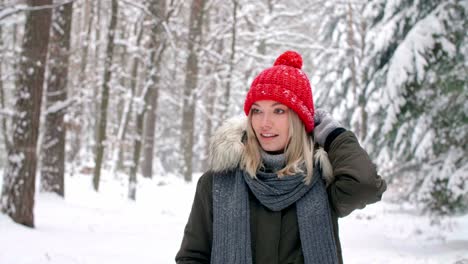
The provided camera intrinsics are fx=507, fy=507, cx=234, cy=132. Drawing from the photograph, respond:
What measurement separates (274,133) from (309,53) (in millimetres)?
27713

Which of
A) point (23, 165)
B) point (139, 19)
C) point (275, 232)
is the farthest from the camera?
point (139, 19)

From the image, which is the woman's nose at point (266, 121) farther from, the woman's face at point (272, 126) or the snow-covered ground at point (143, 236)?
the snow-covered ground at point (143, 236)

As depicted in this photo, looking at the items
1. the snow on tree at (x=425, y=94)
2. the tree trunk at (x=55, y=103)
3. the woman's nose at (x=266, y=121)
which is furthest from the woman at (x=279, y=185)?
the tree trunk at (x=55, y=103)

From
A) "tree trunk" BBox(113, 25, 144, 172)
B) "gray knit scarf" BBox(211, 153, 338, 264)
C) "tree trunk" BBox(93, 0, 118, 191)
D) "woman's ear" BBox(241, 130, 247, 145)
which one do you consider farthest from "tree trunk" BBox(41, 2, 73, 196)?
"gray knit scarf" BBox(211, 153, 338, 264)

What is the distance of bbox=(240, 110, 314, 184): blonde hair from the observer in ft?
9.16

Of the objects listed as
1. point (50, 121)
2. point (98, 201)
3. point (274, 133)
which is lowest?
point (98, 201)

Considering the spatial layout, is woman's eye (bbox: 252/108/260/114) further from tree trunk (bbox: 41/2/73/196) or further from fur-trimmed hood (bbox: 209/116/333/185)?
tree trunk (bbox: 41/2/73/196)

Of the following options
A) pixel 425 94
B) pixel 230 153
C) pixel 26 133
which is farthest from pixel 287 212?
pixel 425 94

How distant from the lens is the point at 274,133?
2.85 m

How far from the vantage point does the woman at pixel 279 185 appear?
8.82ft

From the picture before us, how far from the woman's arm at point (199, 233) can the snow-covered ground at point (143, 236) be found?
4079mm

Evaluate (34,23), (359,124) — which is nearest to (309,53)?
(359,124)

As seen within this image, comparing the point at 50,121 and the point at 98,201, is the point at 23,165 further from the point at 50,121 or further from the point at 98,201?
the point at 98,201

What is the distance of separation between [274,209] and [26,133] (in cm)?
614
